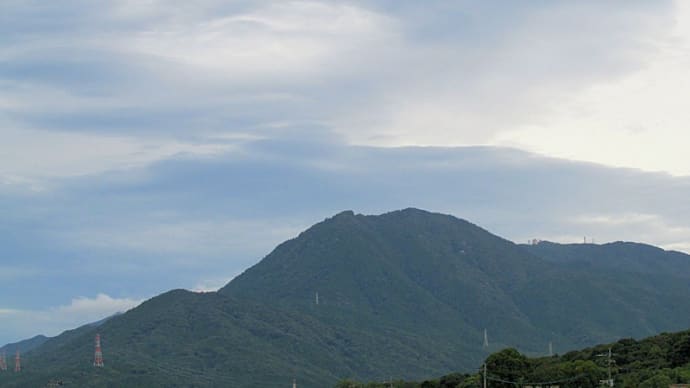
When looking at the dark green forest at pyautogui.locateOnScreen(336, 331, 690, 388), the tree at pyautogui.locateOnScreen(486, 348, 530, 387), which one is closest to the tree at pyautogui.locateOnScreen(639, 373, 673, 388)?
the dark green forest at pyautogui.locateOnScreen(336, 331, 690, 388)

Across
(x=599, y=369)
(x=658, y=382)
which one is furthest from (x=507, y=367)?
(x=658, y=382)

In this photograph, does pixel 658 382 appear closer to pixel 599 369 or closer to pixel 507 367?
pixel 599 369

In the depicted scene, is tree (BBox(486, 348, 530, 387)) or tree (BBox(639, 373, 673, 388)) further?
tree (BBox(486, 348, 530, 387))

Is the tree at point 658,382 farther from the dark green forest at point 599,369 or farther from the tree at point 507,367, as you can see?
the tree at point 507,367

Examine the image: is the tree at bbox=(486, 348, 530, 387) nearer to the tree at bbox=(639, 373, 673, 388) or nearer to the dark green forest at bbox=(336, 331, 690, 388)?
the dark green forest at bbox=(336, 331, 690, 388)

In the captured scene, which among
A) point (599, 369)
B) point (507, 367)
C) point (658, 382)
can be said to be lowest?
point (658, 382)

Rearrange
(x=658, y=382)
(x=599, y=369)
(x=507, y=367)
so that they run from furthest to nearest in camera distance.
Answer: (x=507, y=367)
(x=599, y=369)
(x=658, y=382)

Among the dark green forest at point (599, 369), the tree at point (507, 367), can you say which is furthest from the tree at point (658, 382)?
the tree at point (507, 367)

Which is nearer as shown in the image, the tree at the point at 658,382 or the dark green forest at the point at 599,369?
the tree at the point at 658,382

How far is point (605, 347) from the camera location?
14425 cm

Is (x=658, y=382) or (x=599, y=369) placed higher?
(x=599, y=369)

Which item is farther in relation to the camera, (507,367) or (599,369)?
(507,367)

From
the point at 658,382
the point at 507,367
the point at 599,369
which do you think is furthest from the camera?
the point at 507,367

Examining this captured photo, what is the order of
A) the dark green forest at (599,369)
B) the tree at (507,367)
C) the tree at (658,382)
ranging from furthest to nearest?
the tree at (507,367)
the dark green forest at (599,369)
the tree at (658,382)
